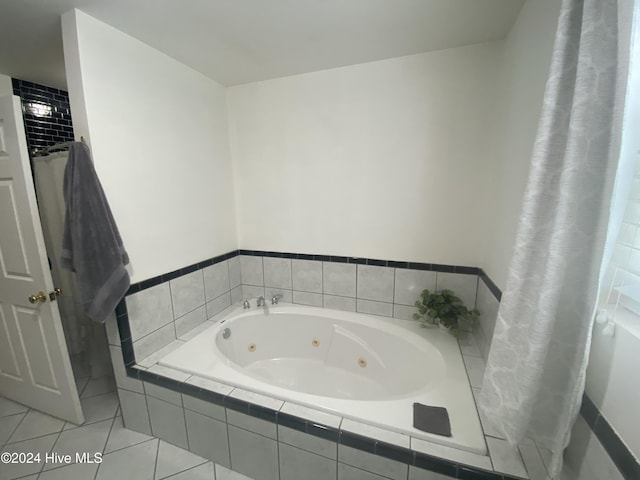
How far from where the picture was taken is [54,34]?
4.17ft

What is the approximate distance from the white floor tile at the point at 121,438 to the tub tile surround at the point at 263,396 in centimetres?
5

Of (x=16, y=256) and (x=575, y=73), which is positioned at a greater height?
(x=575, y=73)

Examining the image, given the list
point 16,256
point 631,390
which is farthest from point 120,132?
point 631,390

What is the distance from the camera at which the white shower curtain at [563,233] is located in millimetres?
593

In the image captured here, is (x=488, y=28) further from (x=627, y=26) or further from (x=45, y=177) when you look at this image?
(x=45, y=177)

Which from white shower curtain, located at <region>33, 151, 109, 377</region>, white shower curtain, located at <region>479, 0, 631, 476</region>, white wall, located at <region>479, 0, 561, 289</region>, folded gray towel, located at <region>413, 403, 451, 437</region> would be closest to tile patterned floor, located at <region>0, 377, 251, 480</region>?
white shower curtain, located at <region>33, 151, 109, 377</region>

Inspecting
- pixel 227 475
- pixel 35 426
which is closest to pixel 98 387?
pixel 35 426

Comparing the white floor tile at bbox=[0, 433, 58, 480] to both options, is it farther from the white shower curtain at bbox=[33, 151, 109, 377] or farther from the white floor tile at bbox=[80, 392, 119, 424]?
the white shower curtain at bbox=[33, 151, 109, 377]

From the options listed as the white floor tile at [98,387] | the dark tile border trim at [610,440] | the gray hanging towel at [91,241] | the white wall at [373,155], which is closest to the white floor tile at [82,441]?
the white floor tile at [98,387]

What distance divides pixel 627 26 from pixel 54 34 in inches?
88.7

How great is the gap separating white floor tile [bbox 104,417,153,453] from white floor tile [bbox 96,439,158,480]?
28mm

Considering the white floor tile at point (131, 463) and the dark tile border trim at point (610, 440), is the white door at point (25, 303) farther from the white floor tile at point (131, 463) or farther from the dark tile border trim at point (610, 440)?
the dark tile border trim at point (610, 440)

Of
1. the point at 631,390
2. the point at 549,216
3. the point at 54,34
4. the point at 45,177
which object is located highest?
the point at 54,34

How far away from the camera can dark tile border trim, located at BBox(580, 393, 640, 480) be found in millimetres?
550
